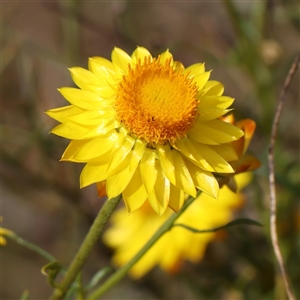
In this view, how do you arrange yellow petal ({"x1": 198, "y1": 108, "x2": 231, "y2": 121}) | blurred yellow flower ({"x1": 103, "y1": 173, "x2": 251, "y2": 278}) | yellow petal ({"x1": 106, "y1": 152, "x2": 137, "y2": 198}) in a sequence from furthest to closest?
blurred yellow flower ({"x1": 103, "y1": 173, "x2": 251, "y2": 278}), yellow petal ({"x1": 198, "y1": 108, "x2": 231, "y2": 121}), yellow petal ({"x1": 106, "y1": 152, "x2": 137, "y2": 198})

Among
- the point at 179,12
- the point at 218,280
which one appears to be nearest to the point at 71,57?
the point at 218,280

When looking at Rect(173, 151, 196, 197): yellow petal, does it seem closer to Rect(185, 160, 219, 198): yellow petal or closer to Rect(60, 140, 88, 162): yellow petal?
Rect(185, 160, 219, 198): yellow petal

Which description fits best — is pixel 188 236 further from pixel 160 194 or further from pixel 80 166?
pixel 160 194

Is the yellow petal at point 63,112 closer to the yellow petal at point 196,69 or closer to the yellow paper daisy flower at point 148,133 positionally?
the yellow paper daisy flower at point 148,133

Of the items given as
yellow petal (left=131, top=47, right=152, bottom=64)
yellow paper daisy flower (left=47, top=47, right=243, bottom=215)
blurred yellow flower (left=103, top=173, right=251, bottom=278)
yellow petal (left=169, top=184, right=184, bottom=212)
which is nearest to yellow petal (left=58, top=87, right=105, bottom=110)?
yellow paper daisy flower (left=47, top=47, right=243, bottom=215)

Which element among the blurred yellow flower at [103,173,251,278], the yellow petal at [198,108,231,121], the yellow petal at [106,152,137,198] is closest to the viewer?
the yellow petal at [106,152,137,198]

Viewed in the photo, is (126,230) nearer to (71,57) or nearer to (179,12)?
(71,57)

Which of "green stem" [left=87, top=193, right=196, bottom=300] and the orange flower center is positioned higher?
the orange flower center

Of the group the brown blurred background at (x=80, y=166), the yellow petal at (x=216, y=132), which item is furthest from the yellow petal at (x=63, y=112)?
the brown blurred background at (x=80, y=166)
